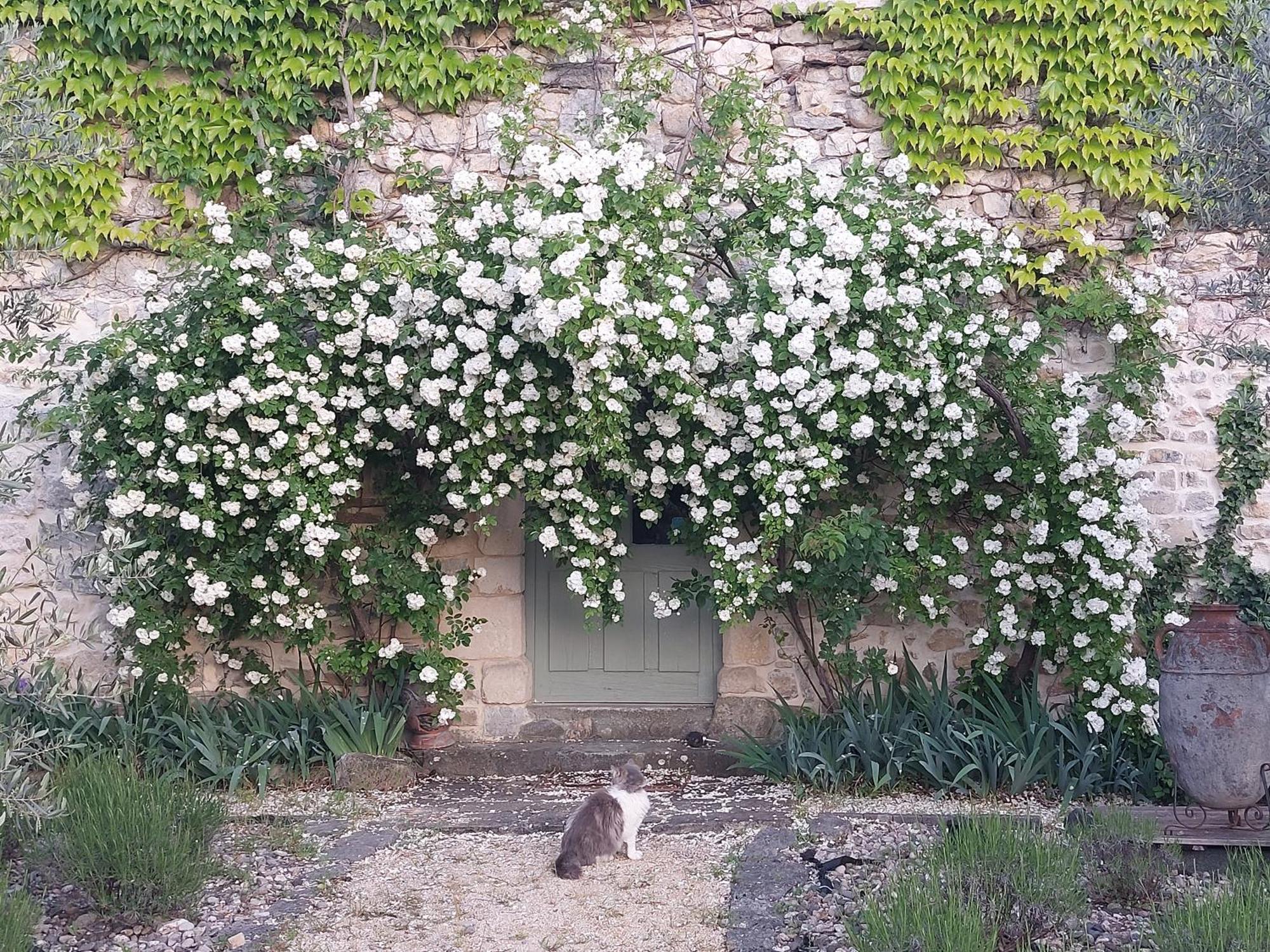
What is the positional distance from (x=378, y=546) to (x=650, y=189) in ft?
7.66

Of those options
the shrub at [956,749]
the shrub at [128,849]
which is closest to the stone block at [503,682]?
the shrub at [956,749]

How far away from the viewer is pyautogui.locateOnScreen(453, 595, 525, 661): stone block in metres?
7.11

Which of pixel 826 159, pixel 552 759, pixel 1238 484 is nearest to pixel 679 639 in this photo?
pixel 552 759

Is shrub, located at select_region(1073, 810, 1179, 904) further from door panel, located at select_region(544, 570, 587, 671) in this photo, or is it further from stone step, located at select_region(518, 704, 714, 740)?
door panel, located at select_region(544, 570, 587, 671)

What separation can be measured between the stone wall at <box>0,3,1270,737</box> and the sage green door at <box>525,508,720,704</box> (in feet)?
0.42

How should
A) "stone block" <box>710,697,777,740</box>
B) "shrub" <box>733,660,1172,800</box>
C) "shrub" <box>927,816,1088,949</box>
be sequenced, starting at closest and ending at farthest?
"shrub" <box>927,816,1088,949</box> < "shrub" <box>733,660,1172,800</box> < "stone block" <box>710,697,777,740</box>

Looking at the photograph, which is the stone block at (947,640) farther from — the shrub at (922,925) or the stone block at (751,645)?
the shrub at (922,925)

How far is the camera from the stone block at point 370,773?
248 inches

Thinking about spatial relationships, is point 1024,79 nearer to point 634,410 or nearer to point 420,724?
point 634,410

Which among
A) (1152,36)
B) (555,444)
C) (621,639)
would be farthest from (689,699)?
(1152,36)

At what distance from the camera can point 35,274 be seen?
7219 millimetres

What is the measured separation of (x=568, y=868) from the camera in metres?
4.96

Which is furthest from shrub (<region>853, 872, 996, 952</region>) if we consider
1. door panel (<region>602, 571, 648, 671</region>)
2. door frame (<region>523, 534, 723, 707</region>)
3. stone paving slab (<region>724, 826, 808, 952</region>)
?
door panel (<region>602, 571, 648, 671</region>)

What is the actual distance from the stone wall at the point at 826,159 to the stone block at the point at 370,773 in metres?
0.68
